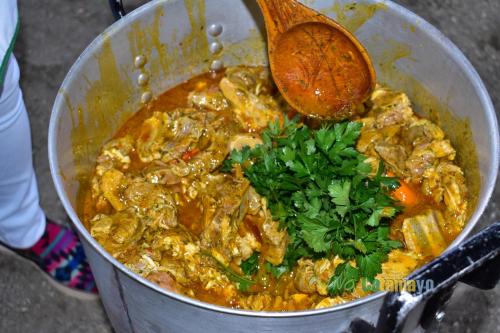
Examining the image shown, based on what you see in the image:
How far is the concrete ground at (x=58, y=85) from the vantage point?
3.45 m

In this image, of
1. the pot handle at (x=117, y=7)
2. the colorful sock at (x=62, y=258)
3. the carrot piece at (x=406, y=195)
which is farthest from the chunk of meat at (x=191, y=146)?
the colorful sock at (x=62, y=258)

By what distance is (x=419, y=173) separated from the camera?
2646mm

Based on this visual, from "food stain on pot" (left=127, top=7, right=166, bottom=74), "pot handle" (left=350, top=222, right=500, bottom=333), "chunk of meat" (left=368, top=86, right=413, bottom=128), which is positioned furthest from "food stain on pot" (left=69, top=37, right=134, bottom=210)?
"pot handle" (left=350, top=222, right=500, bottom=333)

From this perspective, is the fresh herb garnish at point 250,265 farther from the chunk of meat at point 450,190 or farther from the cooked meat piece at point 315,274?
the chunk of meat at point 450,190

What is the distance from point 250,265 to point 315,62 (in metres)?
0.77

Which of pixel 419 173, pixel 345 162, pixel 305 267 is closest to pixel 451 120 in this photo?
pixel 419 173

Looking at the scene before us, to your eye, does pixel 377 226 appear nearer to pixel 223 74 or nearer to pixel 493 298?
pixel 223 74

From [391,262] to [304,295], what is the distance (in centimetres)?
30

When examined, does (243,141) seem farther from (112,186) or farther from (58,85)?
(58,85)

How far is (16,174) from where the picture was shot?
312cm

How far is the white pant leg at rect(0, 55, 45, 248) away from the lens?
2863 mm

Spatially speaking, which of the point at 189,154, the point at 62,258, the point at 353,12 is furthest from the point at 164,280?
the point at 62,258

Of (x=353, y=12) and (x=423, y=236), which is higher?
(x=353, y=12)

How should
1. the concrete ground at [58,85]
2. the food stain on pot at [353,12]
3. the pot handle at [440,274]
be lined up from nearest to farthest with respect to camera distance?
the pot handle at [440,274]
the food stain on pot at [353,12]
the concrete ground at [58,85]
